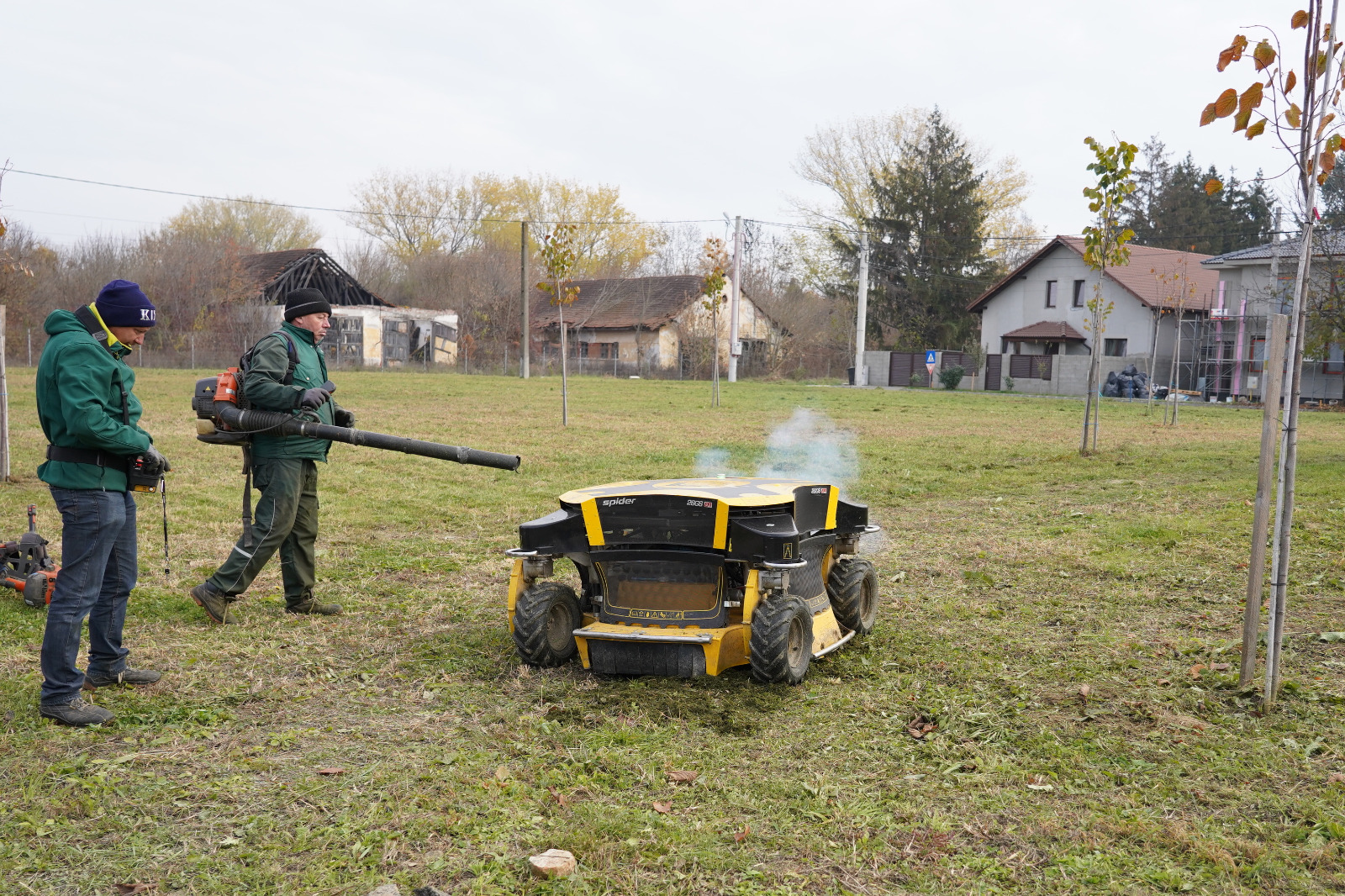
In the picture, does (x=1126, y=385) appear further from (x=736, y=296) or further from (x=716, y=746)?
(x=716, y=746)

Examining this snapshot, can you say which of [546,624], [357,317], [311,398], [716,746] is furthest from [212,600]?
[357,317]

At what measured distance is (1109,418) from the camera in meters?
24.6

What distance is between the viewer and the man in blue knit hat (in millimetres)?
4676

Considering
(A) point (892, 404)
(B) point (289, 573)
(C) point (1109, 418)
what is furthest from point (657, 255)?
(B) point (289, 573)

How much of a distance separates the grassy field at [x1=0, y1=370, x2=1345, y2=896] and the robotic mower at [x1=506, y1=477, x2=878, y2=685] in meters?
0.19

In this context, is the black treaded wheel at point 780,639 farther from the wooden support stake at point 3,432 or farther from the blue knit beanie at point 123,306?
the wooden support stake at point 3,432

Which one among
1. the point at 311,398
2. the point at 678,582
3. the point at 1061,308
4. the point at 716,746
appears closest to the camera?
the point at 716,746

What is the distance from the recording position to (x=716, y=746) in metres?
4.55

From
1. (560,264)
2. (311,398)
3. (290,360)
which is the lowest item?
(311,398)

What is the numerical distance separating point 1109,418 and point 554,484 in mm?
16661

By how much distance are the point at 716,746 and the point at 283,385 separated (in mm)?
3441

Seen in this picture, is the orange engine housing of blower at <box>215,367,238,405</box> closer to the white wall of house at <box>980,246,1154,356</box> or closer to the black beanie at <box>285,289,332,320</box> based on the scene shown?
the black beanie at <box>285,289,332,320</box>

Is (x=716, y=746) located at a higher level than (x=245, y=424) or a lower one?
lower

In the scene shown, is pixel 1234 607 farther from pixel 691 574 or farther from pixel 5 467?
pixel 5 467
